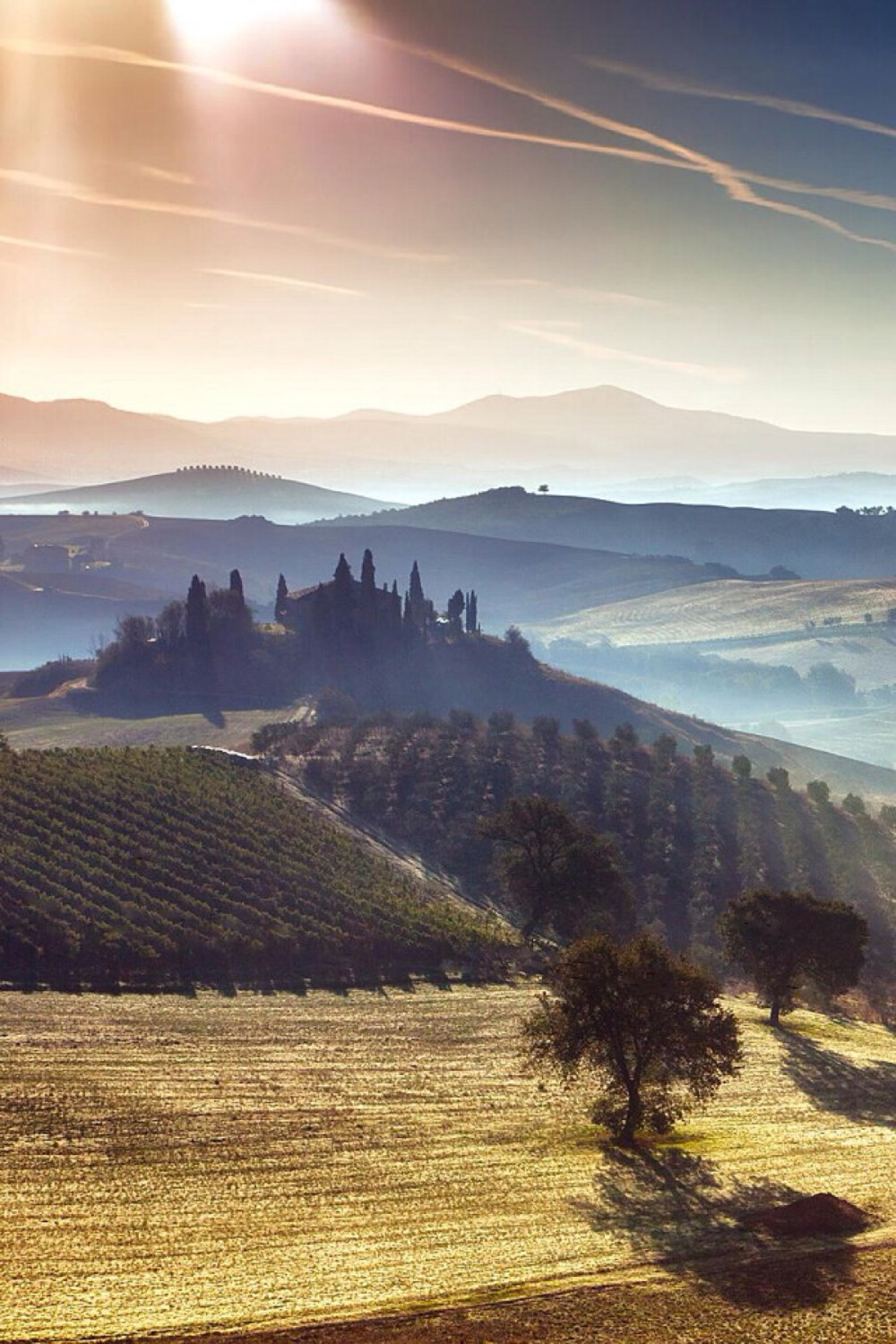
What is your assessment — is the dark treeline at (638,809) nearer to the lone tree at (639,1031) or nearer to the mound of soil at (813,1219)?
the lone tree at (639,1031)

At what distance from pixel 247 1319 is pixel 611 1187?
17.7 meters

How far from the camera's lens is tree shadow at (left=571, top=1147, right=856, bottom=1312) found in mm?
37875

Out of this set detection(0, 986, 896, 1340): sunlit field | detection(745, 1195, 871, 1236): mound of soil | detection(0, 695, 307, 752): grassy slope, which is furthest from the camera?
detection(0, 695, 307, 752): grassy slope

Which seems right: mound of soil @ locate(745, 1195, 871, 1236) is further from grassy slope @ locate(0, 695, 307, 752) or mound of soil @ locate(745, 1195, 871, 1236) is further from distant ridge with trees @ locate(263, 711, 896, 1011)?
grassy slope @ locate(0, 695, 307, 752)

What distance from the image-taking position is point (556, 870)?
316 feet

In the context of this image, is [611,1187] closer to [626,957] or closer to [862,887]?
[626,957]

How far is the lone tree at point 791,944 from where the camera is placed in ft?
260

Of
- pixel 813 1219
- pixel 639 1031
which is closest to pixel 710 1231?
pixel 813 1219

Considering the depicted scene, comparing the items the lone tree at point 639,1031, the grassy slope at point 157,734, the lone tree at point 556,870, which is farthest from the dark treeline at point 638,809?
the lone tree at point 639,1031

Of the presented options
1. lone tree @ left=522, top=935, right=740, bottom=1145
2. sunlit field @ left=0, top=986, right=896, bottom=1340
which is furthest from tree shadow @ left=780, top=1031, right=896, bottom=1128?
lone tree @ left=522, top=935, right=740, bottom=1145

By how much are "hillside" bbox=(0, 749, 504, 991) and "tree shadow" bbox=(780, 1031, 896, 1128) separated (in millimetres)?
24589

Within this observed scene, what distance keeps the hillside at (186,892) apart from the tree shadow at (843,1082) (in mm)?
24589

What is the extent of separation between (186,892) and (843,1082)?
4687 cm

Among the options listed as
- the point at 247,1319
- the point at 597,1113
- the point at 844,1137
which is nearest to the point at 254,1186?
the point at 247,1319
